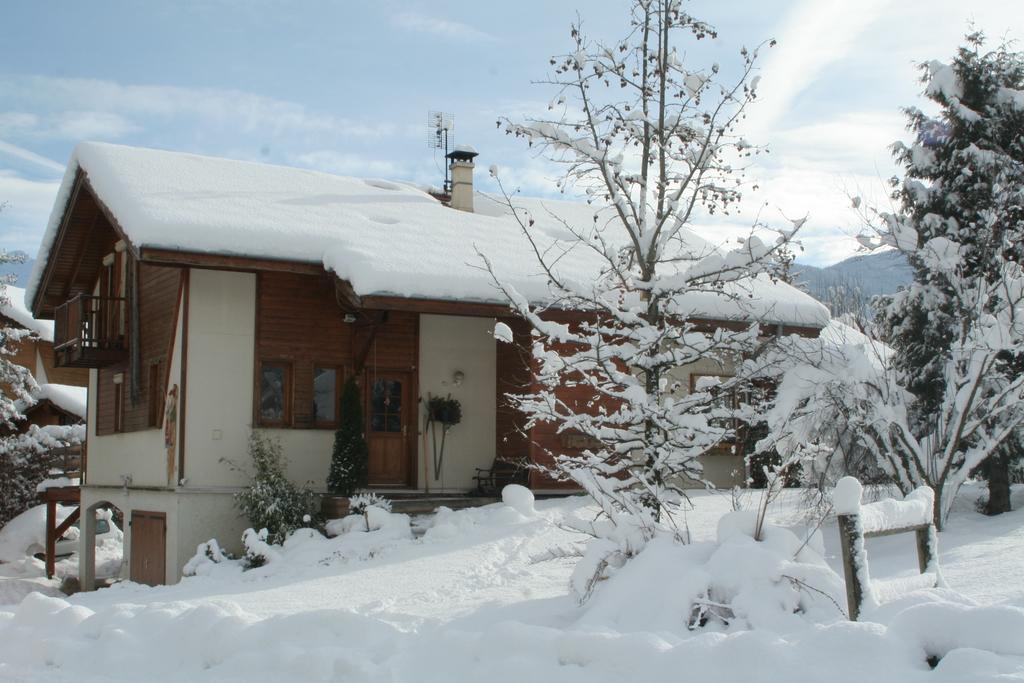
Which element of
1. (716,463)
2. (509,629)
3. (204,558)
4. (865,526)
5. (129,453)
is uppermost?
(865,526)

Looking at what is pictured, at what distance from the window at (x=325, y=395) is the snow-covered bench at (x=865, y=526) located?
1014 cm

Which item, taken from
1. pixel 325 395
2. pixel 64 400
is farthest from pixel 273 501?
pixel 64 400

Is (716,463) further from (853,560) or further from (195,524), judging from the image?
(853,560)

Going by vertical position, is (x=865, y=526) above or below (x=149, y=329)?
below

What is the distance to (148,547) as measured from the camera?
1586 centimetres

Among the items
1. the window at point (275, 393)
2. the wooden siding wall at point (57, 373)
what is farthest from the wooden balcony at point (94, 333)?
the wooden siding wall at point (57, 373)

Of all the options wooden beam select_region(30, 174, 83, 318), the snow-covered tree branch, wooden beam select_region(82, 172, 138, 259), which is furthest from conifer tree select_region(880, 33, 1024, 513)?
wooden beam select_region(30, 174, 83, 318)

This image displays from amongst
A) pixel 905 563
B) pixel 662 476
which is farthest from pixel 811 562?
pixel 905 563

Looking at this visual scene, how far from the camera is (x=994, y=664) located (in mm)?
4531

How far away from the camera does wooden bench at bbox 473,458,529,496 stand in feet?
53.4

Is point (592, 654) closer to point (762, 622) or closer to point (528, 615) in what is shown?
point (762, 622)

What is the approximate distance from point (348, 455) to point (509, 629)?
8626mm

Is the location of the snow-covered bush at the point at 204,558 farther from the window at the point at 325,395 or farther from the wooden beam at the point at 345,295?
the wooden beam at the point at 345,295

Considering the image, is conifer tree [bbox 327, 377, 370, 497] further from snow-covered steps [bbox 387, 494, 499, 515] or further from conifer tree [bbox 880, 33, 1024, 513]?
conifer tree [bbox 880, 33, 1024, 513]
